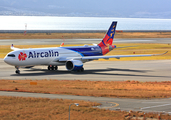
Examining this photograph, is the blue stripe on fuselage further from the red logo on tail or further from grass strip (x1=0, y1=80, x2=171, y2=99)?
grass strip (x1=0, y1=80, x2=171, y2=99)

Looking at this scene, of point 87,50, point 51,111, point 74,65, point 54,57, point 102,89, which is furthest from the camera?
point 87,50

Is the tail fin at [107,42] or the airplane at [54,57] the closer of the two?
the airplane at [54,57]

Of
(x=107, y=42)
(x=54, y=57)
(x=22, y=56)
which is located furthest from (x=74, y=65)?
(x=107, y=42)

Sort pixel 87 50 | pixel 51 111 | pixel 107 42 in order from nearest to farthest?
pixel 51 111 → pixel 87 50 → pixel 107 42

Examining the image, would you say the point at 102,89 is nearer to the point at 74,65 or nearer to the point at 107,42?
the point at 74,65

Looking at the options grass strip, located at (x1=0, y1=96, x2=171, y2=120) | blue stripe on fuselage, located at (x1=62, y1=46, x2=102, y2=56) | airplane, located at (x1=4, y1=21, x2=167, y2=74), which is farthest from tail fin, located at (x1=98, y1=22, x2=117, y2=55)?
grass strip, located at (x1=0, y1=96, x2=171, y2=120)

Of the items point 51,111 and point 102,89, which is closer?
point 51,111

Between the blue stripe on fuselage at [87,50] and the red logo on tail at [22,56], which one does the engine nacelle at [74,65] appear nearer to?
the blue stripe on fuselage at [87,50]

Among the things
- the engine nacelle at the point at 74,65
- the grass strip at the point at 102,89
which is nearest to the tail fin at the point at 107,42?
the engine nacelle at the point at 74,65

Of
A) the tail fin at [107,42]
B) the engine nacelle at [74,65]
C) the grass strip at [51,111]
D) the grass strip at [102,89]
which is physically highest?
the tail fin at [107,42]

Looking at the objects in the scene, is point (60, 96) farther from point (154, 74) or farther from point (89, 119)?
point (154, 74)

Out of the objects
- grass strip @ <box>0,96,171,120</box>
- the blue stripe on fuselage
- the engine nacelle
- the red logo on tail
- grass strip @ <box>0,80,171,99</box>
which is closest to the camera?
grass strip @ <box>0,96,171,120</box>

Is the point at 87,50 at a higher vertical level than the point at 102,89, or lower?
higher

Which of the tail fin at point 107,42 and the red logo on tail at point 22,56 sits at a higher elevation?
the tail fin at point 107,42
